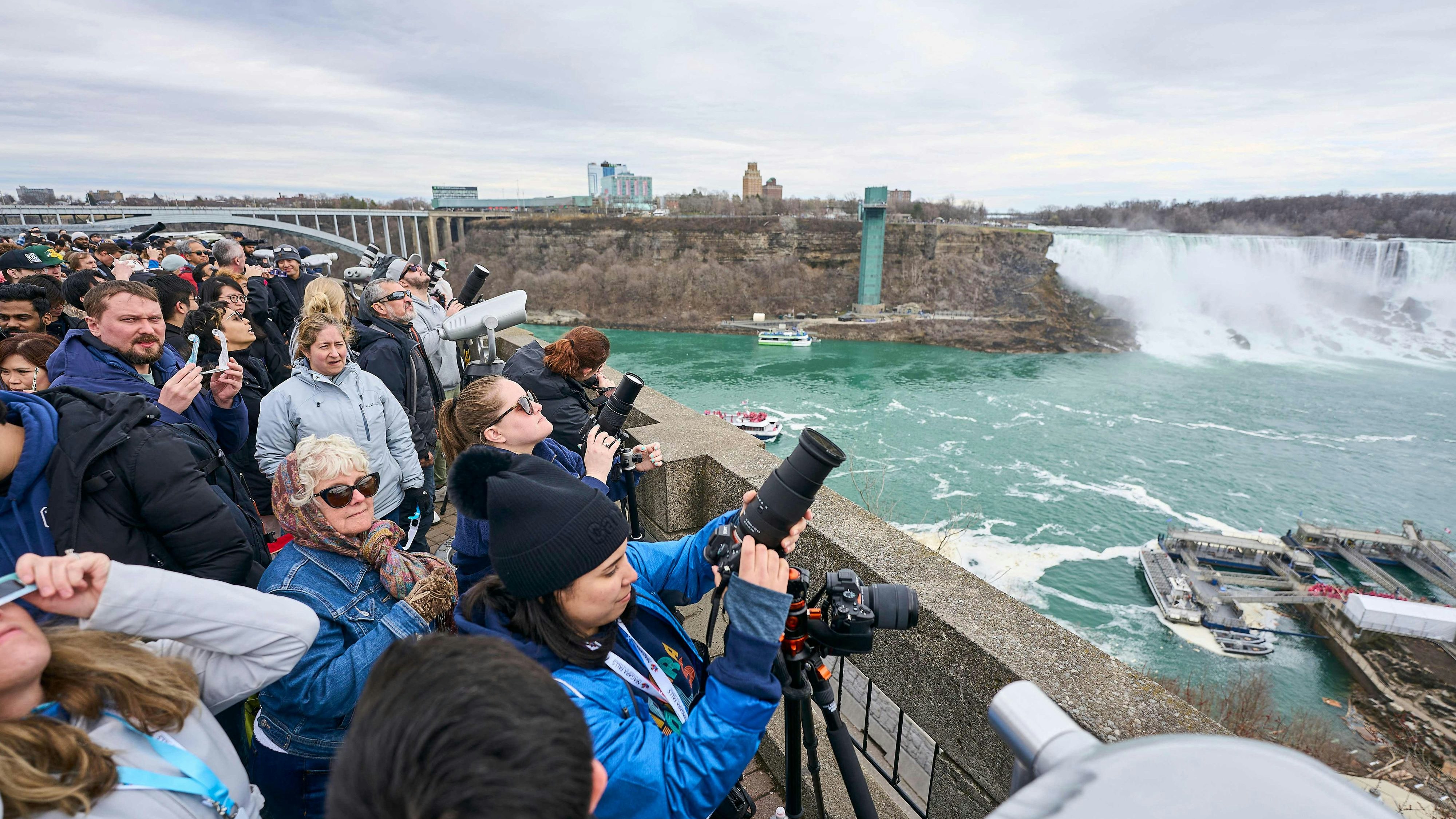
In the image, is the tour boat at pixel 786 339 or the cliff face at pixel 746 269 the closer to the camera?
the tour boat at pixel 786 339

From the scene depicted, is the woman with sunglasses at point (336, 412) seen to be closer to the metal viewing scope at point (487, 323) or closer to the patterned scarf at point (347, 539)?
the metal viewing scope at point (487, 323)

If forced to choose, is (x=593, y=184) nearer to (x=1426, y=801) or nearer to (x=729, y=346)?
(x=729, y=346)

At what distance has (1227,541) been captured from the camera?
18.5 m

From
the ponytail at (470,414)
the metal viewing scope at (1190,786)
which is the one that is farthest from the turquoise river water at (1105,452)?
the metal viewing scope at (1190,786)

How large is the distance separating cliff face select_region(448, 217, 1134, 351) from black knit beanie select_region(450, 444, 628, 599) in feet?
150

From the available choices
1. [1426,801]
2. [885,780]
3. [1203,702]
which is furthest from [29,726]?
[1426,801]

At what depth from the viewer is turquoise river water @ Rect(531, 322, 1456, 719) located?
1658cm

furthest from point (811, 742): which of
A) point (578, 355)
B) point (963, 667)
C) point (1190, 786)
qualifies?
point (578, 355)

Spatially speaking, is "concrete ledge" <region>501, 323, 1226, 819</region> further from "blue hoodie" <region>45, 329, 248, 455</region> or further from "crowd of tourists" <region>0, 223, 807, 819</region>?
"blue hoodie" <region>45, 329, 248, 455</region>

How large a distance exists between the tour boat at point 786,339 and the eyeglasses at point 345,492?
128 feet

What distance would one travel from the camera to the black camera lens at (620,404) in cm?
252

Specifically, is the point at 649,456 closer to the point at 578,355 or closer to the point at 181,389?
the point at 578,355

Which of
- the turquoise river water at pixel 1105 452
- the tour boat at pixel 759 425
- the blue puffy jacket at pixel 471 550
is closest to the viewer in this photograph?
the blue puffy jacket at pixel 471 550

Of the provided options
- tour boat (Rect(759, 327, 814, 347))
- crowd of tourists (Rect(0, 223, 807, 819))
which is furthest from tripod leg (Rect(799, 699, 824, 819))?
tour boat (Rect(759, 327, 814, 347))
